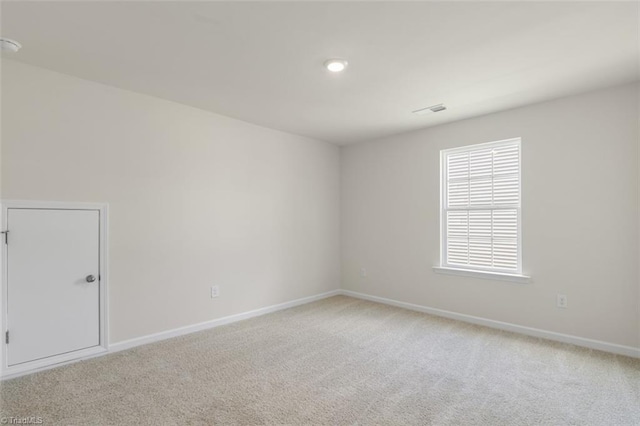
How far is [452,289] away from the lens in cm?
421

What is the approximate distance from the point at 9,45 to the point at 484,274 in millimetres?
4877

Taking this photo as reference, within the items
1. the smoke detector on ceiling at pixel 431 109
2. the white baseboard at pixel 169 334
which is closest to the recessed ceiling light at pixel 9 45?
the white baseboard at pixel 169 334

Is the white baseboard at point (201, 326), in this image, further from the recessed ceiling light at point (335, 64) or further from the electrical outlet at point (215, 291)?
the recessed ceiling light at point (335, 64)

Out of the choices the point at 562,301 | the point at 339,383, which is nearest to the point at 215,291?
the point at 339,383

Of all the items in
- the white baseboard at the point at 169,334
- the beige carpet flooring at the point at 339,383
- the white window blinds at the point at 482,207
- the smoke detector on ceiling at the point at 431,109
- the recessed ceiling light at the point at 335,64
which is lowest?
the beige carpet flooring at the point at 339,383

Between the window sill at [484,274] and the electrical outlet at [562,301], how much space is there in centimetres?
30

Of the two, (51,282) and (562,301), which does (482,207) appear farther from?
(51,282)

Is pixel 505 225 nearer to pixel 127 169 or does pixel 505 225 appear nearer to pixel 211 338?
pixel 211 338

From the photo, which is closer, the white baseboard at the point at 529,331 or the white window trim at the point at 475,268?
the white baseboard at the point at 529,331

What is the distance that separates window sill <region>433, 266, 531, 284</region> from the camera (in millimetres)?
3641

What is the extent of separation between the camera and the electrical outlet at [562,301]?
Result: 3375 millimetres

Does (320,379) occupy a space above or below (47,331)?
below

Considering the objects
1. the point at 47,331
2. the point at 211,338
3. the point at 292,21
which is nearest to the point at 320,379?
the point at 211,338

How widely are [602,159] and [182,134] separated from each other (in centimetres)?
428
